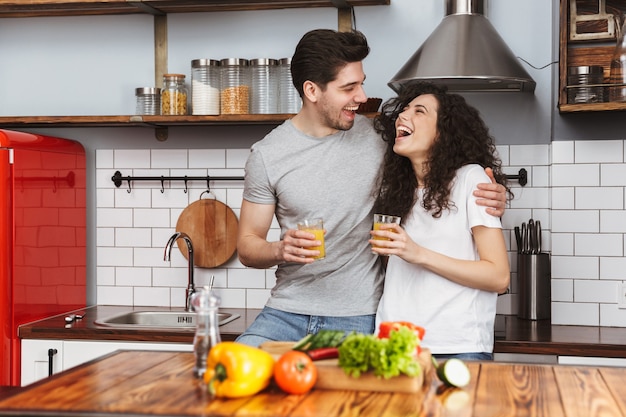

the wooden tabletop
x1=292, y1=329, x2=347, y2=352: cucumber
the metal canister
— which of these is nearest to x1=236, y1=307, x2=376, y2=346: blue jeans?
the wooden tabletop

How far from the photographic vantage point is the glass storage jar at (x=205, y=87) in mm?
3926

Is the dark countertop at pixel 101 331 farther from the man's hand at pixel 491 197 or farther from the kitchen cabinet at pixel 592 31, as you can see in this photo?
the kitchen cabinet at pixel 592 31

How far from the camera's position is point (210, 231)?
166 inches

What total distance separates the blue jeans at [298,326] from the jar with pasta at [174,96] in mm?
1319

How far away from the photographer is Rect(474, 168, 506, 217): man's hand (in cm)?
283

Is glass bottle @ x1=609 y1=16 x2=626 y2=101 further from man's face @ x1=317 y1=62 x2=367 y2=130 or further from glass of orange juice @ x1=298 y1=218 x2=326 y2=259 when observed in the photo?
glass of orange juice @ x1=298 y1=218 x2=326 y2=259

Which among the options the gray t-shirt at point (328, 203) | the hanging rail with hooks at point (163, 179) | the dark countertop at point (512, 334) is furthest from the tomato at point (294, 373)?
the hanging rail with hooks at point (163, 179)

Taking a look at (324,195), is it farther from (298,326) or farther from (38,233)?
(38,233)

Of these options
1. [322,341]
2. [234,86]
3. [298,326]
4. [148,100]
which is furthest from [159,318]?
[322,341]

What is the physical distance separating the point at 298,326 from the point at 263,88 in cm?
128

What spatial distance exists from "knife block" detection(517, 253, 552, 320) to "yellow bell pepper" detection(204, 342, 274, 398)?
7.00ft

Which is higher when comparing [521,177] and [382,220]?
[521,177]

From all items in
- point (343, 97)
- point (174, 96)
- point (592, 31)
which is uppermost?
point (592, 31)

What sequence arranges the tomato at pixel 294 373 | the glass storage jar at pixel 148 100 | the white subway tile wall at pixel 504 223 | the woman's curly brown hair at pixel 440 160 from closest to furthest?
the tomato at pixel 294 373 → the woman's curly brown hair at pixel 440 160 → the white subway tile wall at pixel 504 223 → the glass storage jar at pixel 148 100
